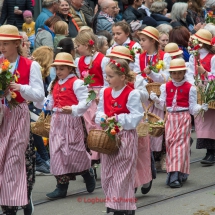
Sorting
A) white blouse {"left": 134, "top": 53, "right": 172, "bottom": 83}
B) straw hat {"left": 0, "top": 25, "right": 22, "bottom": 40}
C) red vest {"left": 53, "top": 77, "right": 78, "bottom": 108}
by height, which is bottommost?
red vest {"left": 53, "top": 77, "right": 78, "bottom": 108}

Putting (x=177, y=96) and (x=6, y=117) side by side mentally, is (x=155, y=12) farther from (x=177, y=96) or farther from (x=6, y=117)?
(x=6, y=117)

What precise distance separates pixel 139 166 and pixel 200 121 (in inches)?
94.2

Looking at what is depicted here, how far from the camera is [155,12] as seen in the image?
1540 cm

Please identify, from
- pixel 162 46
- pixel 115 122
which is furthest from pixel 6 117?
pixel 162 46

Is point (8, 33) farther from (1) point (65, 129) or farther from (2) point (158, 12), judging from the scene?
(2) point (158, 12)

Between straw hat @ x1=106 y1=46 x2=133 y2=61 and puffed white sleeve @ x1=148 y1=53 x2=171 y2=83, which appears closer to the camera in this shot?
straw hat @ x1=106 y1=46 x2=133 y2=61

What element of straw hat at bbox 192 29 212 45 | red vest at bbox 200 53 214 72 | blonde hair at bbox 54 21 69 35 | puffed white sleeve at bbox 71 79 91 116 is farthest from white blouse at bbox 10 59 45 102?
blonde hair at bbox 54 21 69 35

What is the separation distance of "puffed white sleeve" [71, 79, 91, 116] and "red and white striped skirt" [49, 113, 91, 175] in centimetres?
31

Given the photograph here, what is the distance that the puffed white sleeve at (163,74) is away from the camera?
9863 mm

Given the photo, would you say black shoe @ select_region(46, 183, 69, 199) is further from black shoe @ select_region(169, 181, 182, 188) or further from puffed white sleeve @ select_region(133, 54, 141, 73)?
puffed white sleeve @ select_region(133, 54, 141, 73)

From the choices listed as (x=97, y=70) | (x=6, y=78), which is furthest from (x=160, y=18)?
(x=6, y=78)

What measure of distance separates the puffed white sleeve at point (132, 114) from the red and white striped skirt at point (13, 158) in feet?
3.26

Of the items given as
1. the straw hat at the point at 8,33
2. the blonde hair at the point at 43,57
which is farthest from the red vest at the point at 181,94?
the straw hat at the point at 8,33

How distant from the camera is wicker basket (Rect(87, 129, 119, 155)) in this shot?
7.29 meters
